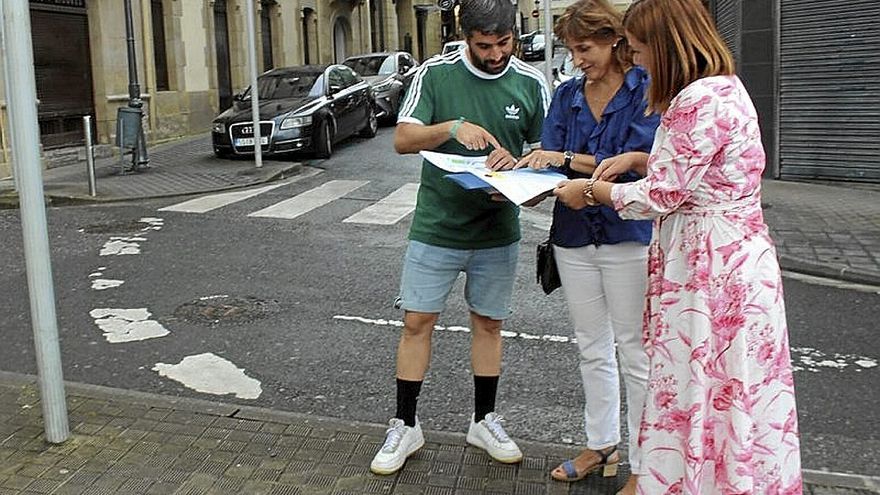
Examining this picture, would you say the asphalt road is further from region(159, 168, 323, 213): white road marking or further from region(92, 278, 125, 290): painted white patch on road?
region(159, 168, 323, 213): white road marking

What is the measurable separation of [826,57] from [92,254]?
9749mm

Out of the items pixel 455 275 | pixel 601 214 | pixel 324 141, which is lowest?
pixel 455 275

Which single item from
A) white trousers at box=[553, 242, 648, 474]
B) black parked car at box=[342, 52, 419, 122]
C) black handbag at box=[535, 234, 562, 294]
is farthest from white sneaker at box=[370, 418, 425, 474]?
black parked car at box=[342, 52, 419, 122]

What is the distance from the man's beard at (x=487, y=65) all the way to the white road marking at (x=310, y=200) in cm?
740

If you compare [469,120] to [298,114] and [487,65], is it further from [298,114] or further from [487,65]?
[298,114]

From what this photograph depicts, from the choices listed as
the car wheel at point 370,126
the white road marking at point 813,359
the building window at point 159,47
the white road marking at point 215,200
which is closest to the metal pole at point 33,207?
the white road marking at point 813,359

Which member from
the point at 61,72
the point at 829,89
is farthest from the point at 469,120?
the point at 61,72

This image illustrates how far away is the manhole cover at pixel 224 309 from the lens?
661 centimetres

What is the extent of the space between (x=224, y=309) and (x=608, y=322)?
393 cm

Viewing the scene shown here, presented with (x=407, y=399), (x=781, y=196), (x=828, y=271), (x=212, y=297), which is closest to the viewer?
(x=407, y=399)

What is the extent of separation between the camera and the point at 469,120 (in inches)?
145

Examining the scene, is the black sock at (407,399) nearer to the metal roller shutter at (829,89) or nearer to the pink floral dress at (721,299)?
the pink floral dress at (721,299)

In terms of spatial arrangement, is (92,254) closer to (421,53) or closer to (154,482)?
(154,482)

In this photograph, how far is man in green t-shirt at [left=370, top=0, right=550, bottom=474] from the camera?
11.7 feet
